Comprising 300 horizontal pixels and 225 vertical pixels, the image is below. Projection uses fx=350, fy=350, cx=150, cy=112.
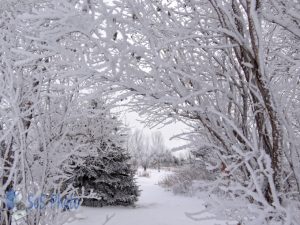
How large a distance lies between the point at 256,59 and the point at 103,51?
924 mm

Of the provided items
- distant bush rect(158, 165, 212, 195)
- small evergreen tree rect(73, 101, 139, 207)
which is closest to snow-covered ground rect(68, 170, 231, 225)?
small evergreen tree rect(73, 101, 139, 207)

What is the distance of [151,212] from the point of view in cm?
1272

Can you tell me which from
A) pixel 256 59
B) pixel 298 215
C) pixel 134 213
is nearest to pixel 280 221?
pixel 298 215

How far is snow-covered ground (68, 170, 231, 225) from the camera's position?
10852 millimetres

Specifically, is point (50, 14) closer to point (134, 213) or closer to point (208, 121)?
point (208, 121)

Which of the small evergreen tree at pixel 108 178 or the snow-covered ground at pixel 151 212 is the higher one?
the small evergreen tree at pixel 108 178

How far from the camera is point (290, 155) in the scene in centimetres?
216

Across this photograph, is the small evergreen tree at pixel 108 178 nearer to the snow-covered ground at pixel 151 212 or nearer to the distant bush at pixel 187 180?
the snow-covered ground at pixel 151 212

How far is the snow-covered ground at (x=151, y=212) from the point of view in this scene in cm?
1085
